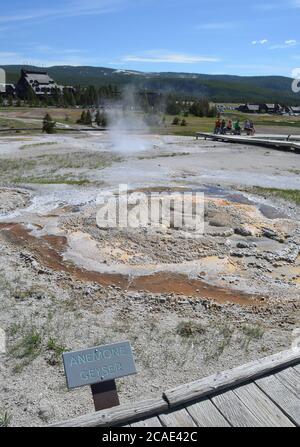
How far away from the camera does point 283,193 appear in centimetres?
1752

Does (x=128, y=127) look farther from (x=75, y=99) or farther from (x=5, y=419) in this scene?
(x=5, y=419)

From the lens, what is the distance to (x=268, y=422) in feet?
14.5

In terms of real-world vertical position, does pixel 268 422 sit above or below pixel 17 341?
above

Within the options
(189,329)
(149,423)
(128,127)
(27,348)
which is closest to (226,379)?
(149,423)

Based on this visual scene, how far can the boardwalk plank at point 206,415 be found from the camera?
4.36 meters

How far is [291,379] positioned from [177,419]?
1.41 m

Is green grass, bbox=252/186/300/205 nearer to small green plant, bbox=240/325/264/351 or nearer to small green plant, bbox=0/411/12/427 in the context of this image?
small green plant, bbox=240/325/264/351

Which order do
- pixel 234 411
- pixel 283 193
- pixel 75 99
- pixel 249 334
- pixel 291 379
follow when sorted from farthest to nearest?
1. pixel 75 99
2. pixel 283 193
3. pixel 249 334
4. pixel 291 379
5. pixel 234 411

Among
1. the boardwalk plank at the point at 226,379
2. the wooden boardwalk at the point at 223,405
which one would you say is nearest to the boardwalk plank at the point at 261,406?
the wooden boardwalk at the point at 223,405

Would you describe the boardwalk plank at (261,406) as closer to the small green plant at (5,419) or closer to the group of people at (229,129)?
the small green plant at (5,419)

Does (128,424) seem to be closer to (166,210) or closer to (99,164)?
(166,210)

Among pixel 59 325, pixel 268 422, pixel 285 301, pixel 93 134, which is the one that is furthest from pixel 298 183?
pixel 93 134

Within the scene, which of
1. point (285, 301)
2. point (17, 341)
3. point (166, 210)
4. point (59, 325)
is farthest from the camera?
point (166, 210)

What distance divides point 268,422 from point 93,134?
38438 mm
